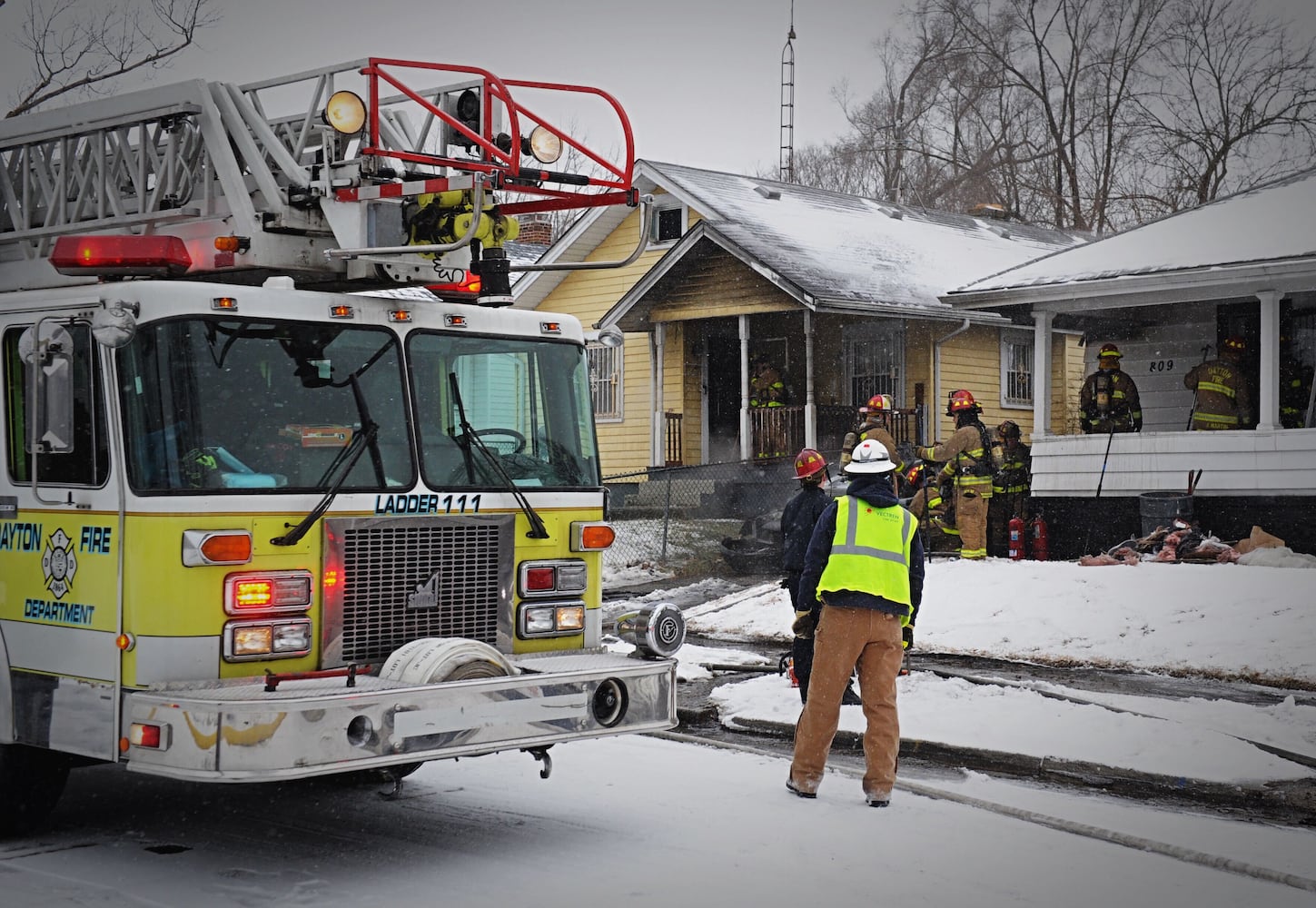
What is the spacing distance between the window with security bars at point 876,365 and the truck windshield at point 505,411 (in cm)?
1887

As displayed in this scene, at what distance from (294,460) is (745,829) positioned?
2.67 metres

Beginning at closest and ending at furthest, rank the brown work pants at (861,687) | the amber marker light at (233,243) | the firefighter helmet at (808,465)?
the amber marker light at (233,243)
the brown work pants at (861,687)
the firefighter helmet at (808,465)

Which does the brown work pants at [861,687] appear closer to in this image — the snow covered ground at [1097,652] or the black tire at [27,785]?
the snow covered ground at [1097,652]

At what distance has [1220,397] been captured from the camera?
59.6 feet

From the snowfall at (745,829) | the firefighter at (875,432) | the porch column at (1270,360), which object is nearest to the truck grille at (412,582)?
the snowfall at (745,829)

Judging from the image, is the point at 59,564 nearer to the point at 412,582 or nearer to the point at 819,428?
the point at 412,582

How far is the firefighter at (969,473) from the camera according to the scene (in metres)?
16.7

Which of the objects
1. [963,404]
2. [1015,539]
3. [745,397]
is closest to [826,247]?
[745,397]

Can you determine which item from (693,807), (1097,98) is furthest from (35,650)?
(1097,98)

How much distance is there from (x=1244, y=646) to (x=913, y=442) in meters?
13.8

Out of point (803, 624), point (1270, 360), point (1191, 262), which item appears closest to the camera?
point (803, 624)

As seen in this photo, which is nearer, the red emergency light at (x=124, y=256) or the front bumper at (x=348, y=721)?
the front bumper at (x=348, y=721)

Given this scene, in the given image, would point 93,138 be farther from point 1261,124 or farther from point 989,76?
point 989,76

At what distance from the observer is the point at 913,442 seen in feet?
84.1
